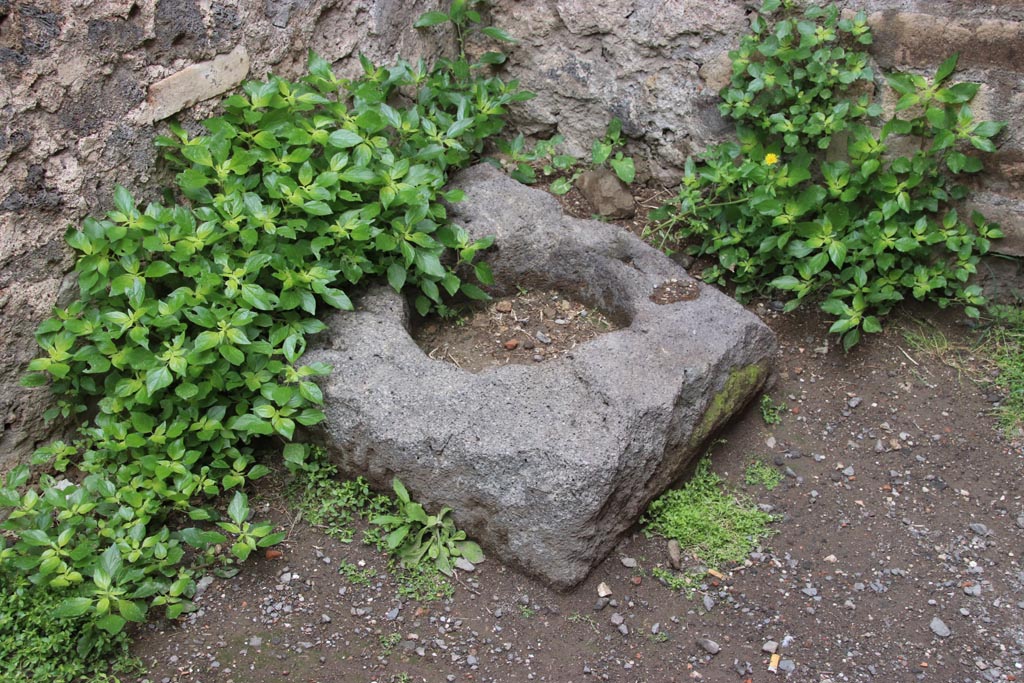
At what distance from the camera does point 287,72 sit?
3.46 m

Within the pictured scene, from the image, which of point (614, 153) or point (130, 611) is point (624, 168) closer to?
point (614, 153)

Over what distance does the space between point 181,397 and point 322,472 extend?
0.49 meters

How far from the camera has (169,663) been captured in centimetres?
260

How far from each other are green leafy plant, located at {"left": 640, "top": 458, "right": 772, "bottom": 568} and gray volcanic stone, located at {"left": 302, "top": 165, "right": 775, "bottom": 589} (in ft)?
0.27

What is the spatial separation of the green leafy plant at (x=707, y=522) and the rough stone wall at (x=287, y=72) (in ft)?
4.57

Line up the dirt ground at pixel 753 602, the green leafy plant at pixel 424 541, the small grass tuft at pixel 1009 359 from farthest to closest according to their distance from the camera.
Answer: the small grass tuft at pixel 1009 359, the green leafy plant at pixel 424 541, the dirt ground at pixel 753 602

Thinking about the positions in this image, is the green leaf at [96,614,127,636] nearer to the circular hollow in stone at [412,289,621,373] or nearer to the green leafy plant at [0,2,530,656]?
the green leafy plant at [0,2,530,656]

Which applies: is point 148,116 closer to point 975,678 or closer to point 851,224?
point 851,224

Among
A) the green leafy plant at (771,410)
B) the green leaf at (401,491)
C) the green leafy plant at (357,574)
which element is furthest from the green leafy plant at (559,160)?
the green leafy plant at (357,574)

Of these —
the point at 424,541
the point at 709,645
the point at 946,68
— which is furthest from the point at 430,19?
the point at 709,645

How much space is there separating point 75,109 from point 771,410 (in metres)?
2.46

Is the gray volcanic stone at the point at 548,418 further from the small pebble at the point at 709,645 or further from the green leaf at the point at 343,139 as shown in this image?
the green leaf at the point at 343,139

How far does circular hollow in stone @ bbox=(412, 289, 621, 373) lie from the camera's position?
341 cm

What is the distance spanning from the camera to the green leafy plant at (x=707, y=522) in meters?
2.94
